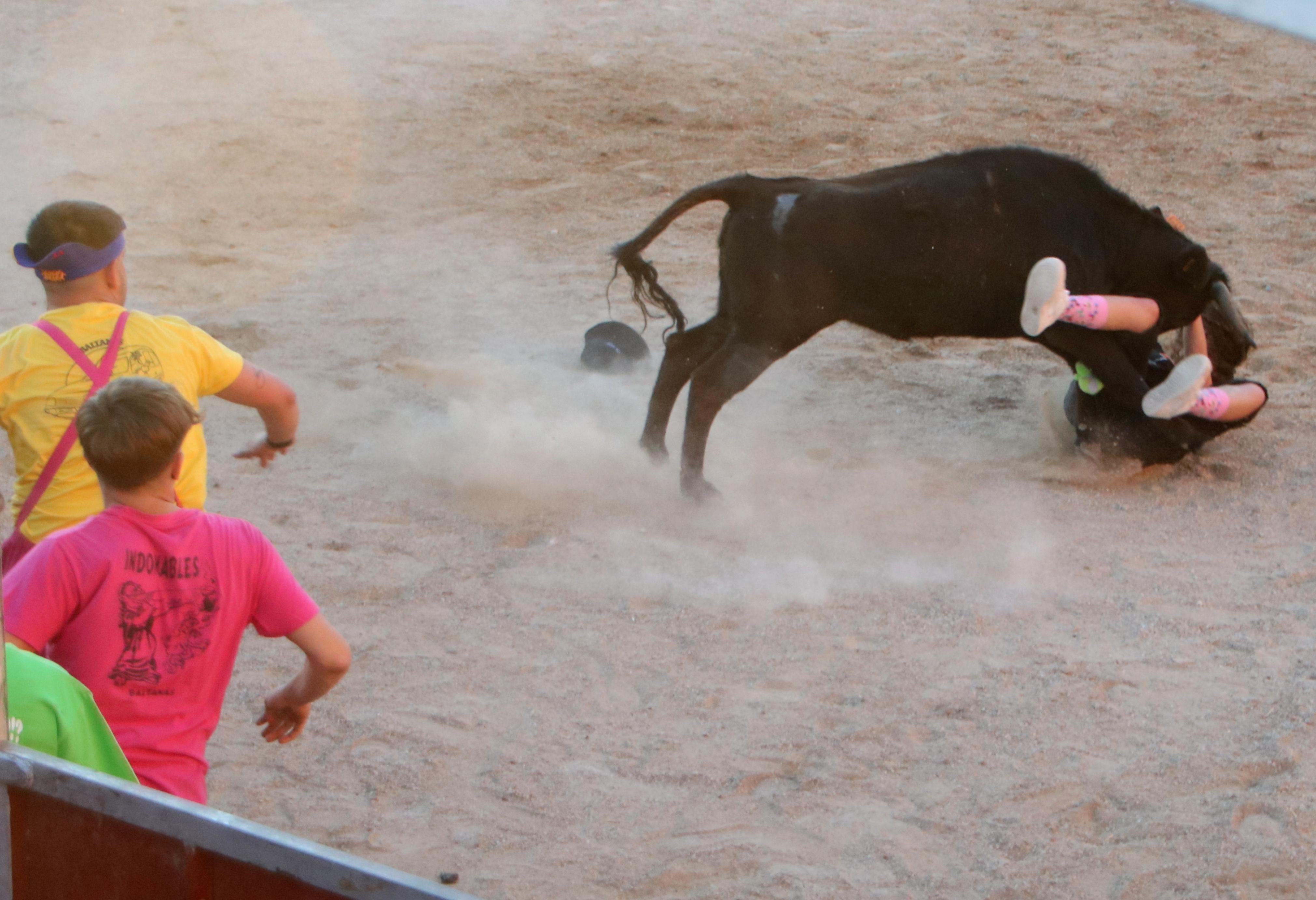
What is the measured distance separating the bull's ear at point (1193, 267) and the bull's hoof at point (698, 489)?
226cm

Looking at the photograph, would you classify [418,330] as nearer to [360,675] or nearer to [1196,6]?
[360,675]

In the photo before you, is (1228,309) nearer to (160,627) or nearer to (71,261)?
(71,261)

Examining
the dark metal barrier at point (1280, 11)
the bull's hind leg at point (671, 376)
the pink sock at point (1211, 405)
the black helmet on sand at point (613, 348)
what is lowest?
the black helmet on sand at point (613, 348)

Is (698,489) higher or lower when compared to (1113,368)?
lower

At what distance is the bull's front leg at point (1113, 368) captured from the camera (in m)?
5.67

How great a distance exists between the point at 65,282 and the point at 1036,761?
2753 mm

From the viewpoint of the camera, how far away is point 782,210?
5.37 meters

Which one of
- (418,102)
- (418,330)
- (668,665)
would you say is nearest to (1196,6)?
(418,102)

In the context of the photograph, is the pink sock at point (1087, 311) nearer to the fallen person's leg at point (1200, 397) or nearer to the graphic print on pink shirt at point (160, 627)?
the fallen person's leg at point (1200, 397)

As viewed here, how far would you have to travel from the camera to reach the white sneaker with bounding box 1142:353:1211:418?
5.39 meters

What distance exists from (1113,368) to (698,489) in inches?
73.8

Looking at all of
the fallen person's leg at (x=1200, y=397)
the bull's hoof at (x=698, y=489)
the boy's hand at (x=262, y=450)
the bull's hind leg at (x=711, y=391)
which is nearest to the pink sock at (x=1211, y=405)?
the fallen person's leg at (x=1200, y=397)

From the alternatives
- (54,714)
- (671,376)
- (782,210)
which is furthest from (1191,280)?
(54,714)

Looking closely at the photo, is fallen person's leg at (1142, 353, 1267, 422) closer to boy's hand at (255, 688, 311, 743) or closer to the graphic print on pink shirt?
boy's hand at (255, 688, 311, 743)
